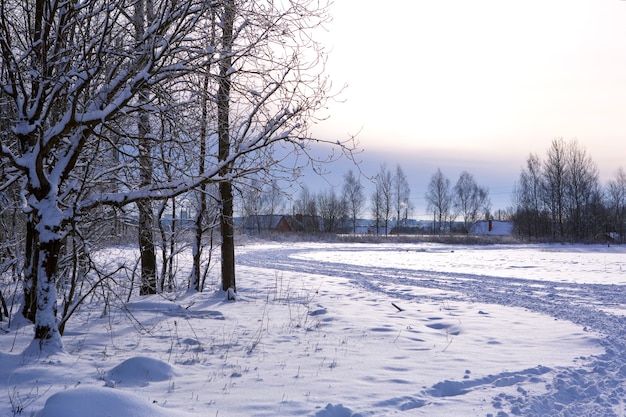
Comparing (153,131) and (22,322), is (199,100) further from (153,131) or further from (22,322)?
(22,322)

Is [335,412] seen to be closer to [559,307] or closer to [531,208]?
[559,307]

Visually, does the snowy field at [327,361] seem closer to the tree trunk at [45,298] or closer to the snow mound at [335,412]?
the snow mound at [335,412]

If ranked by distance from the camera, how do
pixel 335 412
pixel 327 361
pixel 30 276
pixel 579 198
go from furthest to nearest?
pixel 579 198 → pixel 30 276 → pixel 327 361 → pixel 335 412

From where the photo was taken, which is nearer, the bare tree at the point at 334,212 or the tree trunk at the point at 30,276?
the tree trunk at the point at 30,276

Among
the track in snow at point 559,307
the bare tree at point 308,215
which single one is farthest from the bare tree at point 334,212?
the track in snow at point 559,307

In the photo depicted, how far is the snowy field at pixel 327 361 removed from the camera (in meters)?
3.91

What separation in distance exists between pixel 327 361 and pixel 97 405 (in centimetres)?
274

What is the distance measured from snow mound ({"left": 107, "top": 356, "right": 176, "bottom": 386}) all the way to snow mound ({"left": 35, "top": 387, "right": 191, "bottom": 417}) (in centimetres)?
108

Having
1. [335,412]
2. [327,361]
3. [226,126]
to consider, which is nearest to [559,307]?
[327,361]

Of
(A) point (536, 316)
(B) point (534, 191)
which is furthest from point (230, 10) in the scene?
(B) point (534, 191)

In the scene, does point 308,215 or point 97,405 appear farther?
point 308,215

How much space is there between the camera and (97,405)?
322 cm

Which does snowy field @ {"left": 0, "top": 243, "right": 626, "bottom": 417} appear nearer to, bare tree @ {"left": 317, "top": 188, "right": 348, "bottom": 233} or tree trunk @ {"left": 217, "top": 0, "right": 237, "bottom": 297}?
tree trunk @ {"left": 217, "top": 0, "right": 237, "bottom": 297}

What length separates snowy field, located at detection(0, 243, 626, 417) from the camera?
3906 mm
